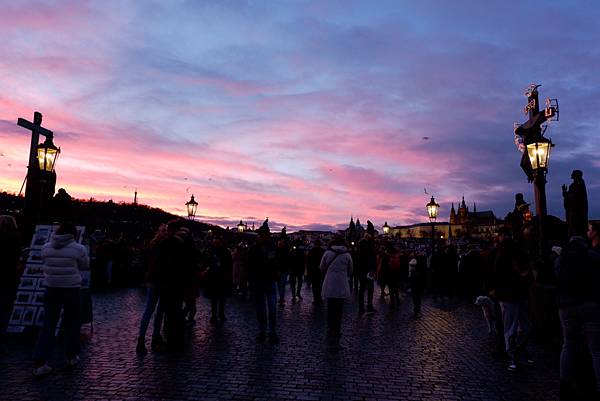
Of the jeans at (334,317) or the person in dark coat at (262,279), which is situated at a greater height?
the person in dark coat at (262,279)

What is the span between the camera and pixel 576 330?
213 inches

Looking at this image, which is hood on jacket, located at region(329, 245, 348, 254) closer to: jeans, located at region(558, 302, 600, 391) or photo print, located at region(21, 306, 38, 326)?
jeans, located at region(558, 302, 600, 391)

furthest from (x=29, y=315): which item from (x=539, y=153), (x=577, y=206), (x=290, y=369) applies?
(x=577, y=206)

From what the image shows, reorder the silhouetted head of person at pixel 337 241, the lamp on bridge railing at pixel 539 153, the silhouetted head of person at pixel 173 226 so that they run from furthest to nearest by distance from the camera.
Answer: the lamp on bridge railing at pixel 539 153, the silhouetted head of person at pixel 337 241, the silhouetted head of person at pixel 173 226

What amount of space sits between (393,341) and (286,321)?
123 inches

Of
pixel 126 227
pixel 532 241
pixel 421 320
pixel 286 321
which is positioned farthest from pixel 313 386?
pixel 126 227

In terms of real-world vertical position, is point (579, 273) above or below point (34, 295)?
above

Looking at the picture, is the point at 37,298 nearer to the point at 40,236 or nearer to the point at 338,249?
the point at 40,236

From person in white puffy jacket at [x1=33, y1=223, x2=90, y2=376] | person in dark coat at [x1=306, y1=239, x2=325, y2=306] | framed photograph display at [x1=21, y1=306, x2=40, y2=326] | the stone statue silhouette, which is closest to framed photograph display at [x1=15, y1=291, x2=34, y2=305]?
framed photograph display at [x1=21, y1=306, x2=40, y2=326]

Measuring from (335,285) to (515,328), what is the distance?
3.27 meters

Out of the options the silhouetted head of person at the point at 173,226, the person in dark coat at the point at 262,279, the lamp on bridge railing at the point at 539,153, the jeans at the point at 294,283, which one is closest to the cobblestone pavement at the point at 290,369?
the person in dark coat at the point at 262,279

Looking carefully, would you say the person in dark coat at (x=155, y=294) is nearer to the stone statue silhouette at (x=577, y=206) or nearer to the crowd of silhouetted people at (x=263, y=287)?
the crowd of silhouetted people at (x=263, y=287)

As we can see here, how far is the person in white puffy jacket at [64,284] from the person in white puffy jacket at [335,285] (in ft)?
14.4

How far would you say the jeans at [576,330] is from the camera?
203 inches
